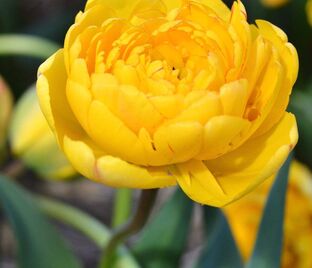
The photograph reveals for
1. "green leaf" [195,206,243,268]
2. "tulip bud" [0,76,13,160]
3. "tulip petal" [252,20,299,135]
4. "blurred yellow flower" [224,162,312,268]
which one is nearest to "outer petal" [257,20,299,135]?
"tulip petal" [252,20,299,135]

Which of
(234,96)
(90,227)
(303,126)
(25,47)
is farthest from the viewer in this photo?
(303,126)

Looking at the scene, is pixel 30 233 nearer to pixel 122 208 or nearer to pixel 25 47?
pixel 122 208

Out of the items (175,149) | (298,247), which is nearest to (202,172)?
(175,149)

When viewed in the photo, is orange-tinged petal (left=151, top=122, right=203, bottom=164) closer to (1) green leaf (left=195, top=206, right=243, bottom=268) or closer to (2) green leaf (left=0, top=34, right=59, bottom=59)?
(1) green leaf (left=195, top=206, right=243, bottom=268)

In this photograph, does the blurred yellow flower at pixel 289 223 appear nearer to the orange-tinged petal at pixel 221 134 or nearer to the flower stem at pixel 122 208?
the flower stem at pixel 122 208

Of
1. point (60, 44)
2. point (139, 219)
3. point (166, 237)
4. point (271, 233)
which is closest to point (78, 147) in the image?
point (139, 219)

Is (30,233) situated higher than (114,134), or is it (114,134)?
(114,134)
